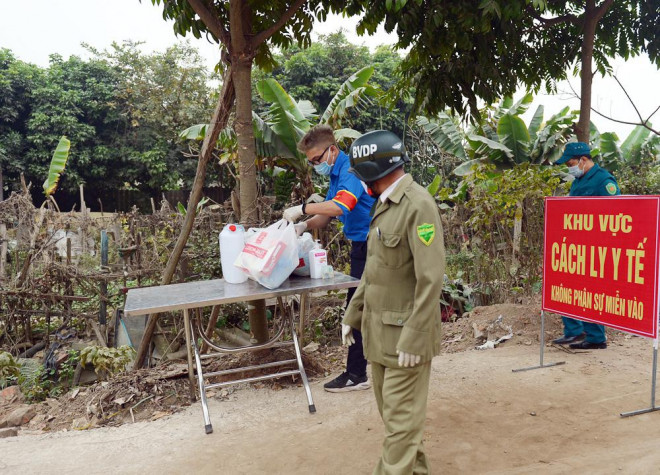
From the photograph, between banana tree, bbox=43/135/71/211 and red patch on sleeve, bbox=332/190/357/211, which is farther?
banana tree, bbox=43/135/71/211

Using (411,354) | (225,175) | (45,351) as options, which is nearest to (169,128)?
(225,175)

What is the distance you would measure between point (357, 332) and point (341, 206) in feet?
3.71

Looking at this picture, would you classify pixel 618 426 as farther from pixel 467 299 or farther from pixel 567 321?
pixel 467 299

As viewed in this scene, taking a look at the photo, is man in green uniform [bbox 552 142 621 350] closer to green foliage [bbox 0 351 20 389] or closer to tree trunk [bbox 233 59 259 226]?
tree trunk [bbox 233 59 259 226]

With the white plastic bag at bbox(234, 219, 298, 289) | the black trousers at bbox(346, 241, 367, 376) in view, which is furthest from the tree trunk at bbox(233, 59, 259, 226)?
the black trousers at bbox(346, 241, 367, 376)

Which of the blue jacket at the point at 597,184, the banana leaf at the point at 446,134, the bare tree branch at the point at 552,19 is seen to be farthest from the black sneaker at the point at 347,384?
the banana leaf at the point at 446,134

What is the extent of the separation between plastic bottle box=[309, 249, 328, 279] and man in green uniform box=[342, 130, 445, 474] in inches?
58.8

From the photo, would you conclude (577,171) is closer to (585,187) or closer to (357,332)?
(585,187)

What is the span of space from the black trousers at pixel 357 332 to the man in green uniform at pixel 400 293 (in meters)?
1.54

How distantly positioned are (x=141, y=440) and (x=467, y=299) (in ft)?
17.7

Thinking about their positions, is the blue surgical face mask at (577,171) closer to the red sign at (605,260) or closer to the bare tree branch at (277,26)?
the red sign at (605,260)

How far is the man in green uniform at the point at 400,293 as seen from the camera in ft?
8.32

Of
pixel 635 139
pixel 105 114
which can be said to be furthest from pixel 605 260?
pixel 105 114

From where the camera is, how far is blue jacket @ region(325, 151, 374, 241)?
161 inches
